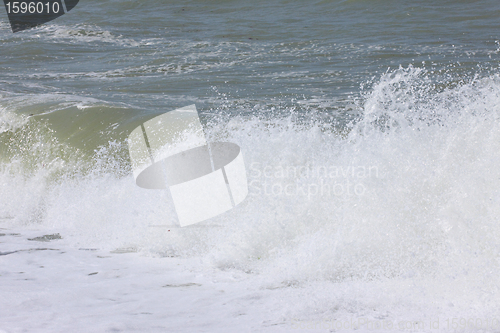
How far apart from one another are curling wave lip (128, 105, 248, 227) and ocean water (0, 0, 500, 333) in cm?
10

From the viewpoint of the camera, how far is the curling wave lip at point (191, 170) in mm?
4043

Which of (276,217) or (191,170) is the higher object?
(191,170)

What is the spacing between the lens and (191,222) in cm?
391

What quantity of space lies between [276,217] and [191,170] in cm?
110

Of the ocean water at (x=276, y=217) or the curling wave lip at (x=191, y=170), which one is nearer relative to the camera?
the ocean water at (x=276, y=217)

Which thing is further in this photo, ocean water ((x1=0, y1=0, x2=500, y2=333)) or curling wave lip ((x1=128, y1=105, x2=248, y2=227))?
curling wave lip ((x1=128, y1=105, x2=248, y2=227))

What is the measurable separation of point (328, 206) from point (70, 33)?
470 inches

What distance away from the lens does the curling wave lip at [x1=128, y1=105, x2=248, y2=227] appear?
4.04m

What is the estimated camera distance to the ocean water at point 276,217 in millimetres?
2592

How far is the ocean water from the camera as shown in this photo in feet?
8.50

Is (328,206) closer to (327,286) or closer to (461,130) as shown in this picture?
(327,286)

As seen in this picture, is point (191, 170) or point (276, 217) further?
point (191, 170)

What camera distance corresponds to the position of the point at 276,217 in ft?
12.0

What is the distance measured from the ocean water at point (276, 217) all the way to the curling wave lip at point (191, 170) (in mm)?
104
